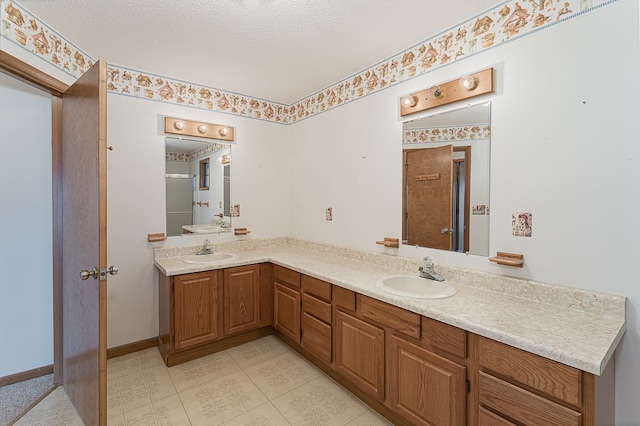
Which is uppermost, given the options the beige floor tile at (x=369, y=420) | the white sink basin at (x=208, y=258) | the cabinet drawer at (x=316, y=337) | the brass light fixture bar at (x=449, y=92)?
the brass light fixture bar at (x=449, y=92)

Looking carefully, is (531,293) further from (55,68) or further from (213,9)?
(55,68)

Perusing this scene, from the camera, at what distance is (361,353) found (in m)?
1.91

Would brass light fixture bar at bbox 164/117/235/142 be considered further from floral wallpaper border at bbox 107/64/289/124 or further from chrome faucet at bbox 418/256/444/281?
chrome faucet at bbox 418/256/444/281

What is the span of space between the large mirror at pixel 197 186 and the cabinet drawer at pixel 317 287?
1.17 m

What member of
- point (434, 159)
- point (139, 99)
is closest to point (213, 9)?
point (139, 99)

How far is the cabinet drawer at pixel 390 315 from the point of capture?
1.58 m

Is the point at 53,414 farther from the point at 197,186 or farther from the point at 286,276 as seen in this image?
the point at 197,186

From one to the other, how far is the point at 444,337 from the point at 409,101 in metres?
1.59

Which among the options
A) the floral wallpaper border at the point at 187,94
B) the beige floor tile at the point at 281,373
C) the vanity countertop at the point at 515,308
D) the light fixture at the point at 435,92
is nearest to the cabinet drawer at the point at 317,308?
the vanity countertop at the point at 515,308

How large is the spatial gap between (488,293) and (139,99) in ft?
10.1

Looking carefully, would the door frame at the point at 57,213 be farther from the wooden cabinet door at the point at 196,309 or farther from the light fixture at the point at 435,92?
the light fixture at the point at 435,92

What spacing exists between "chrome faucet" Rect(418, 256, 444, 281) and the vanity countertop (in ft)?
0.22

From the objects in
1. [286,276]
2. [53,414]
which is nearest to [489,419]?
[286,276]

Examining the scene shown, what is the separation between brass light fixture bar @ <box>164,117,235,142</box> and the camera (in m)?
2.75
